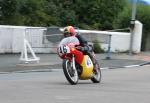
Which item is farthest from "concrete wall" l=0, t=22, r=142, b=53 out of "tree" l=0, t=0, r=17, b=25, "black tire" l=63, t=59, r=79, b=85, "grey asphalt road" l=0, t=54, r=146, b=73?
"black tire" l=63, t=59, r=79, b=85

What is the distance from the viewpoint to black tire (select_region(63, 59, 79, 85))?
603 inches

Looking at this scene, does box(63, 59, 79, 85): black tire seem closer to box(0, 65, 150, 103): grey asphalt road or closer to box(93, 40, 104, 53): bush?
box(0, 65, 150, 103): grey asphalt road

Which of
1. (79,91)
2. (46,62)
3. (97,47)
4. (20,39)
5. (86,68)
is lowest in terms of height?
(46,62)

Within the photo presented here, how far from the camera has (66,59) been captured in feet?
50.8

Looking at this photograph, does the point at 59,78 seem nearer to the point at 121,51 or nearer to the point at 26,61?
the point at 26,61

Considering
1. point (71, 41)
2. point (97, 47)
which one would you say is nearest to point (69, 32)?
point (71, 41)

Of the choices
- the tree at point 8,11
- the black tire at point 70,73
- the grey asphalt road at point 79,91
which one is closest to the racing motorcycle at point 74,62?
the black tire at point 70,73

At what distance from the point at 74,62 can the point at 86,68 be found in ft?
1.33

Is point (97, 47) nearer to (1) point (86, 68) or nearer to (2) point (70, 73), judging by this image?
(1) point (86, 68)

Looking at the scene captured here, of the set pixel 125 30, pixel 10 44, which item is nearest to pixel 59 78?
pixel 10 44

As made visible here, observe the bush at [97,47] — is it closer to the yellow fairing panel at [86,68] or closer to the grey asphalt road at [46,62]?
the grey asphalt road at [46,62]

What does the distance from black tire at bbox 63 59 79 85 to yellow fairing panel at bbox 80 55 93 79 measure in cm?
35

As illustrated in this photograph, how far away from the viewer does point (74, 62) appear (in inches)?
614

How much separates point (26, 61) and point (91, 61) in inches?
284
